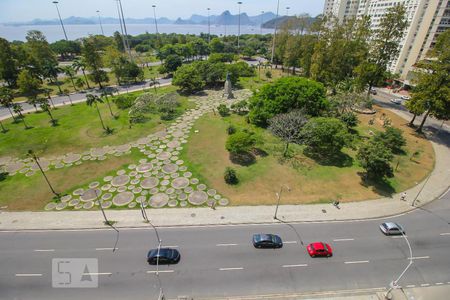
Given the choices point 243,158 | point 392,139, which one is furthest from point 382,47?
point 243,158

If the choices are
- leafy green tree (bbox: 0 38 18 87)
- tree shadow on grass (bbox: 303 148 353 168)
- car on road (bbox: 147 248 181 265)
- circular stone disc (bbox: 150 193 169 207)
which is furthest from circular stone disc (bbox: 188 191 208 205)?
leafy green tree (bbox: 0 38 18 87)


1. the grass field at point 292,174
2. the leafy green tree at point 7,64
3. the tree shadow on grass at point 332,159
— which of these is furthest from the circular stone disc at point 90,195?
the leafy green tree at point 7,64

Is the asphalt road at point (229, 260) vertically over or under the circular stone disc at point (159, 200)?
under

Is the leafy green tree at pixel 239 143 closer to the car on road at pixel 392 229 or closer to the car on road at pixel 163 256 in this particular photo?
the car on road at pixel 163 256

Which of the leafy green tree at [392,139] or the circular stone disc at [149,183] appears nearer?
the circular stone disc at [149,183]

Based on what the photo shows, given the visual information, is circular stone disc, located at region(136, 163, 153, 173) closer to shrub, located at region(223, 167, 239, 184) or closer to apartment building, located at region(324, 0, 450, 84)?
shrub, located at region(223, 167, 239, 184)

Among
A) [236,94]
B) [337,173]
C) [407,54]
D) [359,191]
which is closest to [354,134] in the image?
[337,173]

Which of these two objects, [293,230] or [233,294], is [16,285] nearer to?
[233,294]

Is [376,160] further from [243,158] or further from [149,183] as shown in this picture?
[149,183]
